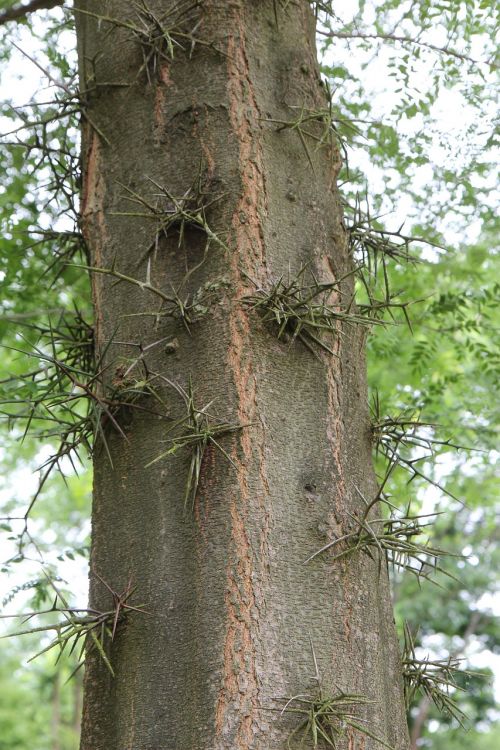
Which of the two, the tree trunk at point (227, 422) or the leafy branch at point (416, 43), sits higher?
the leafy branch at point (416, 43)

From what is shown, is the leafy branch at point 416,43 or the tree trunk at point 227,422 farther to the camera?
the leafy branch at point 416,43

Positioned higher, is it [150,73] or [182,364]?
[150,73]

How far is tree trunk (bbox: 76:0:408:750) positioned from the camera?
1.97 meters

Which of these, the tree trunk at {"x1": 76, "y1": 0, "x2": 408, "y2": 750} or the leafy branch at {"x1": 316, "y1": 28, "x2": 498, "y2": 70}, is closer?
the tree trunk at {"x1": 76, "y1": 0, "x2": 408, "y2": 750}

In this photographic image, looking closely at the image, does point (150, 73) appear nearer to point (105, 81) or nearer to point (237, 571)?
point (105, 81)

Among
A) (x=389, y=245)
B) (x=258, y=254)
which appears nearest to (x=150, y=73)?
(x=258, y=254)

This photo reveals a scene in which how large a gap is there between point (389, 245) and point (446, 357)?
341 centimetres

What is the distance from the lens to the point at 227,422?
A: 2.13 metres

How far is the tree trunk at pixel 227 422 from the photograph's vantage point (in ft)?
6.45

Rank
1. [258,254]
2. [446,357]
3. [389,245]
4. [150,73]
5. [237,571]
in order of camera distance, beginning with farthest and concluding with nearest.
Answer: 1. [446,357]
2. [389,245]
3. [150,73]
4. [258,254]
5. [237,571]

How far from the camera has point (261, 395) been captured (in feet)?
7.18

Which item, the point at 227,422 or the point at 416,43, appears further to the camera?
the point at 416,43

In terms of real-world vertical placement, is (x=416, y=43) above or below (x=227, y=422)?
above

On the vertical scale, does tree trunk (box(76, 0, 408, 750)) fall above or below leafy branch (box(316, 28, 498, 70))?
below
